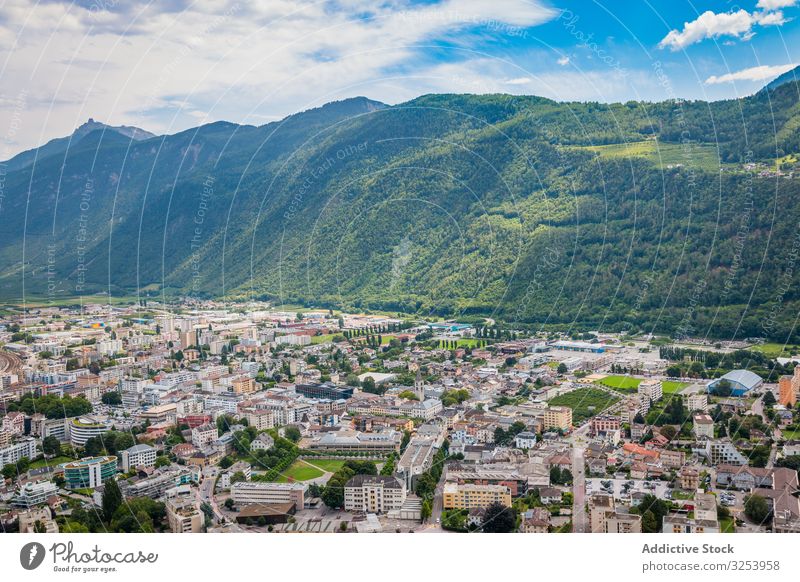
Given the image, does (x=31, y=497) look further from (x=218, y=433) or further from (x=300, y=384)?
(x=300, y=384)

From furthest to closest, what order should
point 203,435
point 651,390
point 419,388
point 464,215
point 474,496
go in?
point 464,215, point 419,388, point 651,390, point 203,435, point 474,496

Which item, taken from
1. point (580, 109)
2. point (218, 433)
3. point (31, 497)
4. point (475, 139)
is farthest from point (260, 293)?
point (31, 497)

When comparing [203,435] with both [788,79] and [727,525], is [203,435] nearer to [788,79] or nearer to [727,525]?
[727,525]

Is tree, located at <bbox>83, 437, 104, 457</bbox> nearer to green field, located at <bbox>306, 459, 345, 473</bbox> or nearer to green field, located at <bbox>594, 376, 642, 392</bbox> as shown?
green field, located at <bbox>306, 459, 345, 473</bbox>

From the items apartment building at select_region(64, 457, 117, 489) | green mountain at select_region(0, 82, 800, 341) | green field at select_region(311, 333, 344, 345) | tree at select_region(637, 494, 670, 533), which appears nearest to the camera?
tree at select_region(637, 494, 670, 533)

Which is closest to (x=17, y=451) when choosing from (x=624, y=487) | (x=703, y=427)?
(x=624, y=487)

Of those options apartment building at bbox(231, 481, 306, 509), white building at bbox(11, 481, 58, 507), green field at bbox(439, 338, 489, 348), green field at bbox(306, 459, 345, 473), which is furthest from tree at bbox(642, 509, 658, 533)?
green field at bbox(439, 338, 489, 348)
